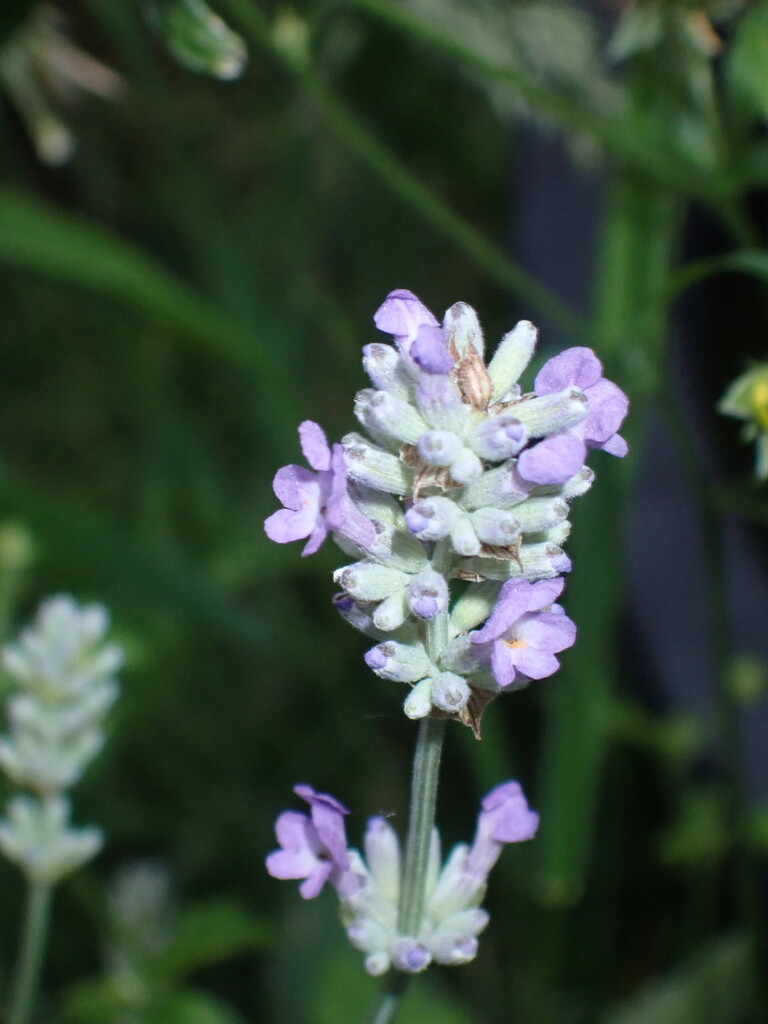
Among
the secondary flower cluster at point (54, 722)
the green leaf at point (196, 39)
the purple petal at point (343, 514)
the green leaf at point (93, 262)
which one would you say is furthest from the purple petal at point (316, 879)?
the green leaf at point (93, 262)

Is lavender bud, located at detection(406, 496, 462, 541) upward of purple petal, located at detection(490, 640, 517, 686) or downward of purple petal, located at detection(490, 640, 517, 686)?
upward

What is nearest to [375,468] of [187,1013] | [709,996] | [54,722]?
[54,722]

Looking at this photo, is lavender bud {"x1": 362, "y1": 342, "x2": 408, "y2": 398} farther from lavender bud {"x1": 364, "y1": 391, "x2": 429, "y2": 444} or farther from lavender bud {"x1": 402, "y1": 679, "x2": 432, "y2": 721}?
lavender bud {"x1": 402, "y1": 679, "x2": 432, "y2": 721}

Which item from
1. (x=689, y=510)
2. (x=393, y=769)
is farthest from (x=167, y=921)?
(x=689, y=510)

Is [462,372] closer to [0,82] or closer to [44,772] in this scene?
[44,772]

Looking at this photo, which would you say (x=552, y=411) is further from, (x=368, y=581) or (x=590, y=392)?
(x=368, y=581)

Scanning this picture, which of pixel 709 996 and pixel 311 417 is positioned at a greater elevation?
pixel 311 417

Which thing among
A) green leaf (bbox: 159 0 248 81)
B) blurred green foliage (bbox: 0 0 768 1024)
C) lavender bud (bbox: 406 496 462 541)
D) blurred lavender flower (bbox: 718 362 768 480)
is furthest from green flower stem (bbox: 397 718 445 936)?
green leaf (bbox: 159 0 248 81)

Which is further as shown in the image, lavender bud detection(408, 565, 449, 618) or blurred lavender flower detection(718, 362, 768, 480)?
blurred lavender flower detection(718, 362, 768, 480)
